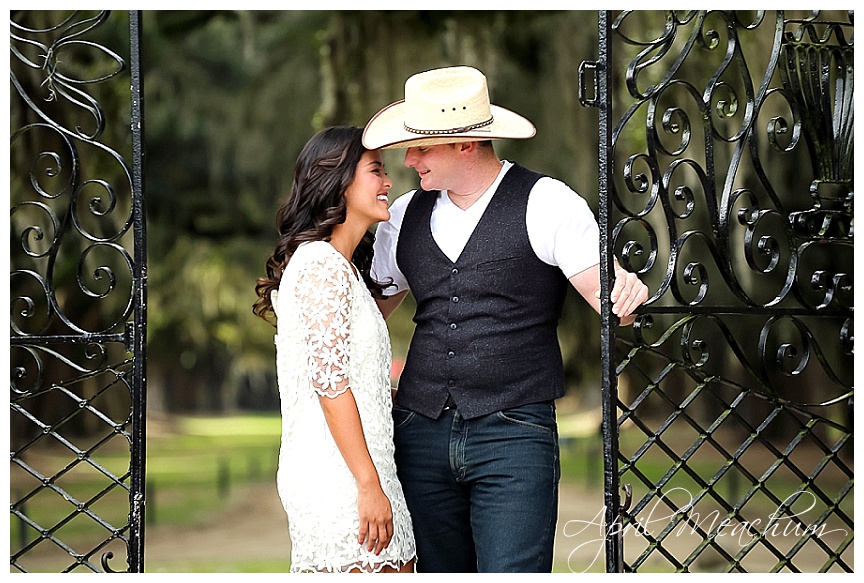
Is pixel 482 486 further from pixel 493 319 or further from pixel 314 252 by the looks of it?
pixel 314 252

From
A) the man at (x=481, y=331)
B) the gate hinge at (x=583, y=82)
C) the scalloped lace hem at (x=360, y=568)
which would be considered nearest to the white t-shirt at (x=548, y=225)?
the man at (x=481, y=331)

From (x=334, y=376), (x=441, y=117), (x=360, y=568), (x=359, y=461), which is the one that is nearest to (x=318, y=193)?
(x=441, y=117)

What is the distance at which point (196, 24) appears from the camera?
8.18 meters

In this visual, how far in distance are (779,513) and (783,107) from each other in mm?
4223

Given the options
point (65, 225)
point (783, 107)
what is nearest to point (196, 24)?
point (783, 107)

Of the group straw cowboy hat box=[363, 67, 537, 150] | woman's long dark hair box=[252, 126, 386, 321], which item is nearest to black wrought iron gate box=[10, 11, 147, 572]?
woman's long dark hair box=[252, 126, 386, 321]

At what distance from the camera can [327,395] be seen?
2850 mm

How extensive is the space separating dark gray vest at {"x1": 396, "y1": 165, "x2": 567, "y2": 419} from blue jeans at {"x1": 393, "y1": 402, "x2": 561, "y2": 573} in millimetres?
54

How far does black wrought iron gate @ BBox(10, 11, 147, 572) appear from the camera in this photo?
309 cm

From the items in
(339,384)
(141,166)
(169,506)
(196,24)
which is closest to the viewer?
(339,384)

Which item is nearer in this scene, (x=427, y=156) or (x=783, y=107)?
(x=427, y=156)

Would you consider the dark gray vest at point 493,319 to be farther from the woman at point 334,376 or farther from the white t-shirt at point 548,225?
the woman at point 334,376

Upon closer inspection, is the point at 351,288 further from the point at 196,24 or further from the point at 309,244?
the point at 196,24

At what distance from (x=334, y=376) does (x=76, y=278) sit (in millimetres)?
1326
